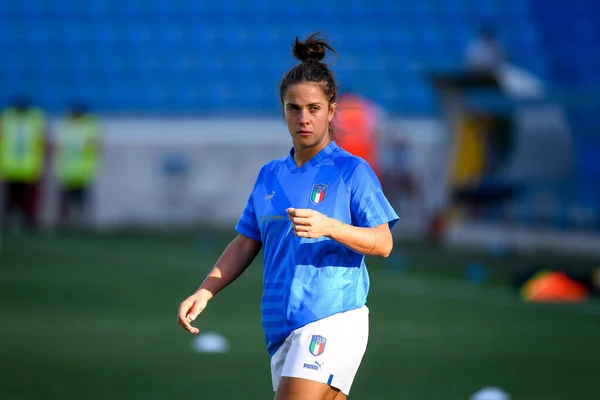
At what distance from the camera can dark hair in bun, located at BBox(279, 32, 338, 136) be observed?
14.1 ft

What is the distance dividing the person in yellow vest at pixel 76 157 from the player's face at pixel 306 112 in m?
17.0

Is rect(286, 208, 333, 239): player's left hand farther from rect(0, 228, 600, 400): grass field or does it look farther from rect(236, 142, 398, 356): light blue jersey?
rect(0, 228, 600, 400): grass field

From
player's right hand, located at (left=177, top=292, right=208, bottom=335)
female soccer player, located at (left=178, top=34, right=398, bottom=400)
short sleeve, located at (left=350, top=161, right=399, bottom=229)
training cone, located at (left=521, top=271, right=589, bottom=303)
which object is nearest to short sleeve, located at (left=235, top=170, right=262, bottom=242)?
female soccer player, located at (left=178, top=34, right=398, bottom=400)

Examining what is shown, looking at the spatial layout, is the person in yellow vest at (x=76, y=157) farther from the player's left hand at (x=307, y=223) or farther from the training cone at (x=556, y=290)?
the player's left hand at (x=307, y=223)

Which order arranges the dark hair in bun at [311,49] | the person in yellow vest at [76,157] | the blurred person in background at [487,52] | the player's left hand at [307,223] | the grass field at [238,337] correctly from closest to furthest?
the player's left hand at [307,223] → the dark hair in bun at [311,49] → the grass field at [238,337] → the blurred person in background at [487,52] → the person in yellow vest at [76,157]

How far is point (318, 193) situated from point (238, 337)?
5.25 meters

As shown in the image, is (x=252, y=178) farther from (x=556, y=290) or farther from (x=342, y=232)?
(x=342, y=232)

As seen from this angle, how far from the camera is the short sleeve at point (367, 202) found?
166 inches

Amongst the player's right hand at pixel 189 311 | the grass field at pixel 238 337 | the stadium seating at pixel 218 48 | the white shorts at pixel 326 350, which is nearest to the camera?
the white shorts at pixel 326 350

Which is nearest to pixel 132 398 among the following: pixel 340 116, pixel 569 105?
pixel 340 116

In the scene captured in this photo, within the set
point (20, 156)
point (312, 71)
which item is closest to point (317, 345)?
point (312, 71)

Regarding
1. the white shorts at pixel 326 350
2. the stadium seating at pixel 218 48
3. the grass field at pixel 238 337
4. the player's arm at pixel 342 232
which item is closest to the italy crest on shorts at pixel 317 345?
the white shorts at pixel 326 350

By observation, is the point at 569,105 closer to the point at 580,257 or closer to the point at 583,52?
the point at 580,257

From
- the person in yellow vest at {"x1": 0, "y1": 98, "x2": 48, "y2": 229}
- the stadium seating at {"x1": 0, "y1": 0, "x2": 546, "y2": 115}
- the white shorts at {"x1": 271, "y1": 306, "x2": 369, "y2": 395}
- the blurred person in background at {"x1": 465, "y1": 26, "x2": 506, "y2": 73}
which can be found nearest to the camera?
the white shorts at {"x1": 271, "y1": 306, "x2": 369, "y2": 395}
